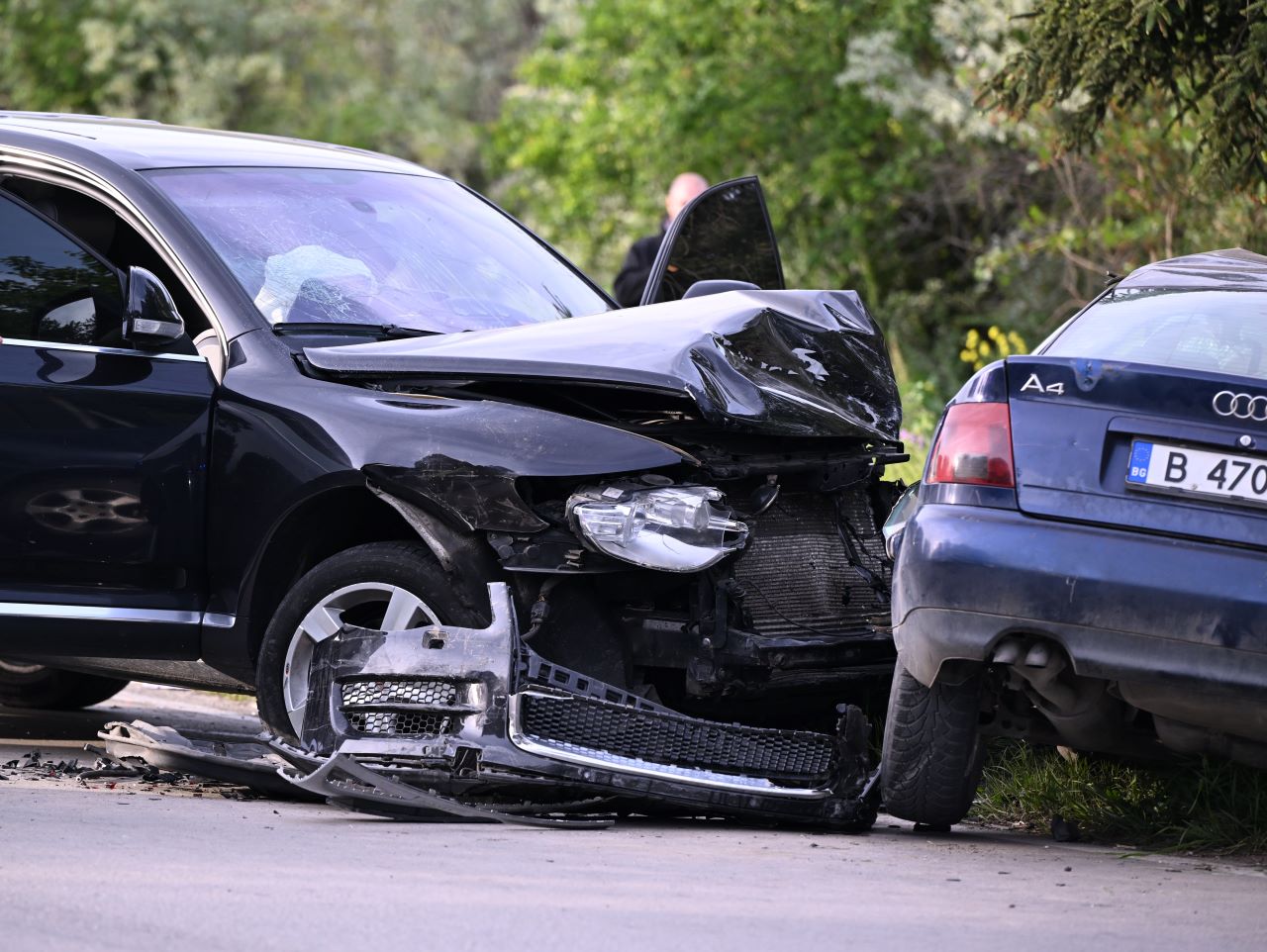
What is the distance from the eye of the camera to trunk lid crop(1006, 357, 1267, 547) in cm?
433

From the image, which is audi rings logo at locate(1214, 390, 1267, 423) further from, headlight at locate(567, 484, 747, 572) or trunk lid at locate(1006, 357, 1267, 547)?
headlight at locate(567, 484, 747, 572)

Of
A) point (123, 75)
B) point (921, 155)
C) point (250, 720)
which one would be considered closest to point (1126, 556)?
point (250, 720)

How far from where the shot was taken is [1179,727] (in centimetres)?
459

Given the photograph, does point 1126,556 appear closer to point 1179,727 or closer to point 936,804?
Answer: point 1179,727

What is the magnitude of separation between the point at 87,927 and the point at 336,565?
169 centimetres

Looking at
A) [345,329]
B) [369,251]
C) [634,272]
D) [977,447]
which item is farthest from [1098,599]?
[634,272]

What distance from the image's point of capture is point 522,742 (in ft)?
15.6

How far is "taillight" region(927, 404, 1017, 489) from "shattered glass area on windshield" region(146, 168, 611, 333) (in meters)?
1.87

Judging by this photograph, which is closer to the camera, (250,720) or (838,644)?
(838,644)

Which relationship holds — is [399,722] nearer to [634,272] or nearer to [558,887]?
[558,887]

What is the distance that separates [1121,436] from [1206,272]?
1116 mm

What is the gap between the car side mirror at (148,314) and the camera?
17.6 ft

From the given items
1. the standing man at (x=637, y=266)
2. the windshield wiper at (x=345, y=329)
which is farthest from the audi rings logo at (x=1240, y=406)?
the standing man at (x=637, y=266)

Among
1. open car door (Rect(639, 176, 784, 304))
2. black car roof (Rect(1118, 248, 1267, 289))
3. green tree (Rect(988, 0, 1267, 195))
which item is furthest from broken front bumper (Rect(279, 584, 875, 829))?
green tree (Rect(988, 0, 1267, 195))
